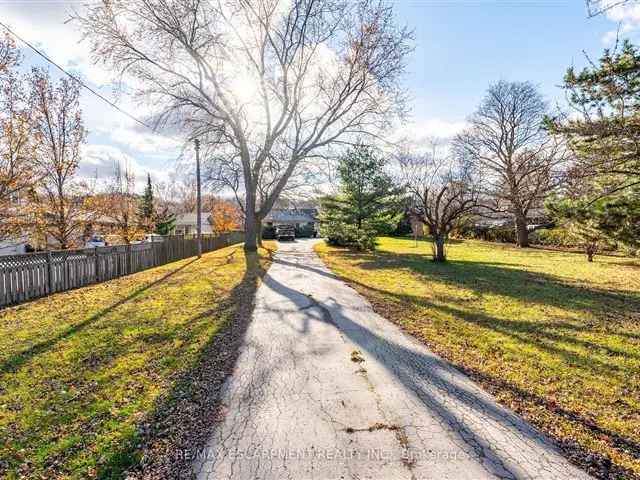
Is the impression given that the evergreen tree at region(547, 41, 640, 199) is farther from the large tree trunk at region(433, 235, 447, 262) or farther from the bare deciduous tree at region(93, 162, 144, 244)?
the bare deciduous tree at region(93, 162, 144, 244)

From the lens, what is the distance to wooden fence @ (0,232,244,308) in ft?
24.4

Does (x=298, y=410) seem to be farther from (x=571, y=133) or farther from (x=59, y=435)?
(x=571, y=133)

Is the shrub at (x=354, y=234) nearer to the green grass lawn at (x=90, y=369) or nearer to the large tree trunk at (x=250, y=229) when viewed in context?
the large tree trunk at (x=250, y=229)

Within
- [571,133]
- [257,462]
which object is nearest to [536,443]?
[257,462]

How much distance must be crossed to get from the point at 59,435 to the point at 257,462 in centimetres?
173

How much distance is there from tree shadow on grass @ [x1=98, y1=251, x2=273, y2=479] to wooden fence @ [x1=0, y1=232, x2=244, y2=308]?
5.67 metres

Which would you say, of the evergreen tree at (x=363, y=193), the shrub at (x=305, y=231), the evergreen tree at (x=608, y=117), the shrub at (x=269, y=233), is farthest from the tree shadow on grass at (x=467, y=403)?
the shrub at (x=305, y=231)

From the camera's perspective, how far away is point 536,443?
264 cm

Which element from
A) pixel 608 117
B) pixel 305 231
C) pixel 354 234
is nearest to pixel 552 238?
pixel 354 234

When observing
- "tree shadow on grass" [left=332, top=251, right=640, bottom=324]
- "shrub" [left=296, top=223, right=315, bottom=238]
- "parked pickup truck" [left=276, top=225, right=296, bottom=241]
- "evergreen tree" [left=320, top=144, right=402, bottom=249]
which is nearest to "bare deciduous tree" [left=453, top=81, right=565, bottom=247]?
"evergreen tree" [left=320, top=144, right=402, bottom=249]

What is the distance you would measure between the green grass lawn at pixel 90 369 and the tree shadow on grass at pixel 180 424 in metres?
0.03

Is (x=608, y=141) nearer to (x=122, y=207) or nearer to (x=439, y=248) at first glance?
(x=439, y=248)

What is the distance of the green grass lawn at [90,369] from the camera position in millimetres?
2576

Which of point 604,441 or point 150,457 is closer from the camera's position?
point 150,457
